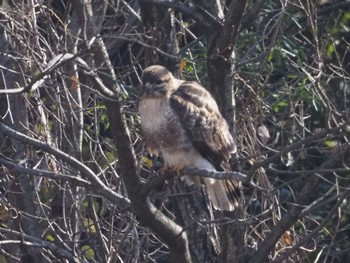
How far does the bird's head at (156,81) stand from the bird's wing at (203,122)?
0.07 m

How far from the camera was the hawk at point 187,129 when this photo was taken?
511cm

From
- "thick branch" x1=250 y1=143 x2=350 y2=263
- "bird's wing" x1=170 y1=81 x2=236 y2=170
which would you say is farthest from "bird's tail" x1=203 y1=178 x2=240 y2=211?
"thick branch" x1=250 y1=143 x2=350 y2=263

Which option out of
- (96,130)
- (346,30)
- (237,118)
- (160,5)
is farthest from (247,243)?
(346,30)

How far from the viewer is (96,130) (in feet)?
18.6

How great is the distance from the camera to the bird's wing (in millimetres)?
5090

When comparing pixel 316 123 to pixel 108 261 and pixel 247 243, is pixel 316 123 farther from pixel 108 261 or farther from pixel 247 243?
pixel 108 261

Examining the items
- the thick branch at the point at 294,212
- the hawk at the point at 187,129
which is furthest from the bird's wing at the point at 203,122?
the thick branch at the point at 294,212

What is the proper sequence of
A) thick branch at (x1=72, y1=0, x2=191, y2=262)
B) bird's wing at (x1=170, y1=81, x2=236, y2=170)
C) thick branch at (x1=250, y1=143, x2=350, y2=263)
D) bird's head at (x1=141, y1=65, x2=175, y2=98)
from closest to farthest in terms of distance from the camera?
thick branch at (x1=72, y1=0, x2=191, y2=262) → thick branch at (x1=250, y1=143, x2=350, y2=263) → bird's head at (x1=141, y1=65, x2=175, y2=98) → bird's wing at (x1=170, y1=81, x2=236, y2=170)

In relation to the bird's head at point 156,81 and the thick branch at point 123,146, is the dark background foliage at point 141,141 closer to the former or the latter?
the thick branch at point 123,146

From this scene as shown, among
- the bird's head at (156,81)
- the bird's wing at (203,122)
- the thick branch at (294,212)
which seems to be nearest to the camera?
the thick branch at (294,212)

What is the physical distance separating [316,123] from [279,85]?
0.59m

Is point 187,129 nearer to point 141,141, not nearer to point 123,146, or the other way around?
point 141,141

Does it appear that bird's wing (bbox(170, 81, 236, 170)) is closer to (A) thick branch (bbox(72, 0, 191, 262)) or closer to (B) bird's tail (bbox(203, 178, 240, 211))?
(B) bird's tail (bbox(203, 178, 240, 211))

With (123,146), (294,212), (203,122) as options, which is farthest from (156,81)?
(294,212)
